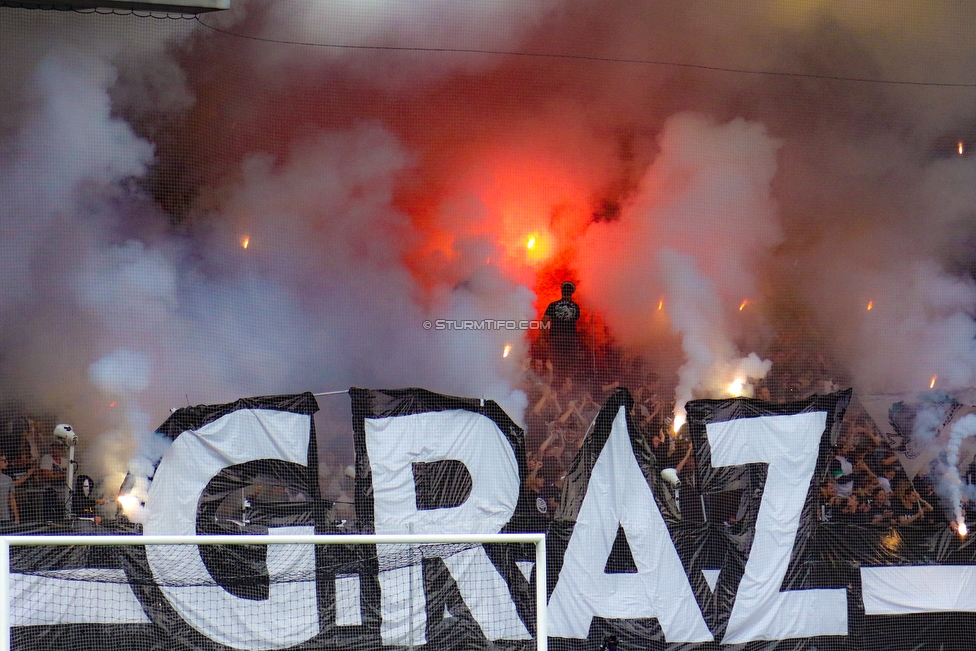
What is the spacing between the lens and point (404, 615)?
611 centimetres

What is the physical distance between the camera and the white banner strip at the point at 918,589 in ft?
20.9

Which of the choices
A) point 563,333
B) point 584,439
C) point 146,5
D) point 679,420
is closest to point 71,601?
point 584,439

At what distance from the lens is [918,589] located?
21.0 ft

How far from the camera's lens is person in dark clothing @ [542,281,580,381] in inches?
323

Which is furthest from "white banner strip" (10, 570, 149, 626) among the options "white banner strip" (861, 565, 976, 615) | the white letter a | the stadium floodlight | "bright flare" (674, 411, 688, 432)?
"white banner strip" (861, 565, 976, 615)

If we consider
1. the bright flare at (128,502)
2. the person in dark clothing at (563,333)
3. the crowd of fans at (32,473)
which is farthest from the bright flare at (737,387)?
the crowd of fans at (32,473)

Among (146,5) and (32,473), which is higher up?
(146,5)

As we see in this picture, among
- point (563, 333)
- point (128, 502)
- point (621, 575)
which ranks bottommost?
point (621, 575)

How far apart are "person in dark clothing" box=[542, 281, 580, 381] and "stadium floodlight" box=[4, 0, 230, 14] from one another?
12.8ft

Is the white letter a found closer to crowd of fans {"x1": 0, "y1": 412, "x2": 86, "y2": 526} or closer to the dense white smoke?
the dense white smoke

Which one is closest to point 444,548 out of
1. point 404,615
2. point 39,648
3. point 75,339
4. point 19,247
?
point 404,615

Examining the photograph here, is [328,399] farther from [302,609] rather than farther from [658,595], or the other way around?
[658,595]

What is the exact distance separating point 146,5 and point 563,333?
14.5 feet

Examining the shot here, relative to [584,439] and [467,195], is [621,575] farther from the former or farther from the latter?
[467,195]
